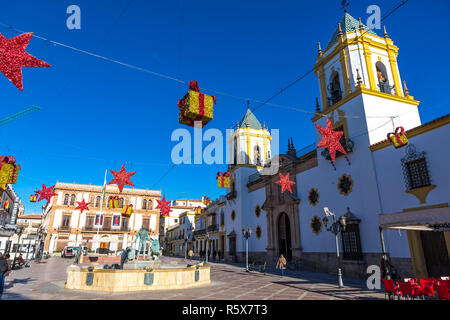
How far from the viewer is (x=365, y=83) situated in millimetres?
17266

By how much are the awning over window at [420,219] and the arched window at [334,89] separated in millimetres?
11027

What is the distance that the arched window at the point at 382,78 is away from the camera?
17.7 meters

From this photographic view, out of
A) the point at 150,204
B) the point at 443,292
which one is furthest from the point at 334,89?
the point at 150,204

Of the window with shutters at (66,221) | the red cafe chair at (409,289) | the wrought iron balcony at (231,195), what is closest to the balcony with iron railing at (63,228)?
the window with shutters at (66,221)

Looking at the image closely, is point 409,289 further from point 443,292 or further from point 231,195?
point 231,195

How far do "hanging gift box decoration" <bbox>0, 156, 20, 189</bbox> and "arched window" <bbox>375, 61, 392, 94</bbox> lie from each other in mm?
22570

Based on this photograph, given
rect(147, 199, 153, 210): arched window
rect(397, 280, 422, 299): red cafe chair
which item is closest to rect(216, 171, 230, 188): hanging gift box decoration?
rect(397, 280, 422, 299): red cafe chair

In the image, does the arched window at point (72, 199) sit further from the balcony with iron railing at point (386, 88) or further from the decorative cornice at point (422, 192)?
the decorative cornice at point (422, 192)

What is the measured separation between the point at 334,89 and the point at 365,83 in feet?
7.89

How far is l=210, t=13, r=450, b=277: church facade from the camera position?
12.1 meters

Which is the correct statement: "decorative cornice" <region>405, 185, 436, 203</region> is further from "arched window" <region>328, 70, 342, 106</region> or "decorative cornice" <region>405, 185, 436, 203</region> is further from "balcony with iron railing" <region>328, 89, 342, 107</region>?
"arched window" <region>328, 70, 342, 106</region>
